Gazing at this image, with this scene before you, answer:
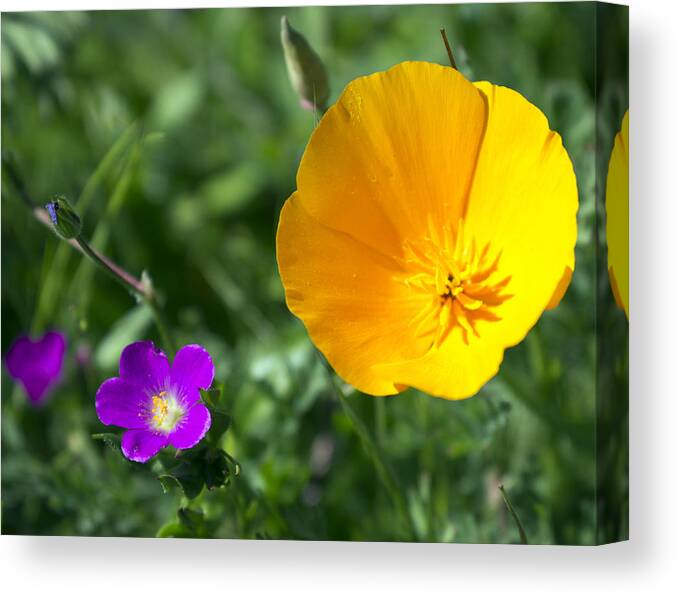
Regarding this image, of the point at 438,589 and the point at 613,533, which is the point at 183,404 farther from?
the point at 613,533

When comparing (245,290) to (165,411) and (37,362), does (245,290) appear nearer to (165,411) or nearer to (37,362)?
(37,362)

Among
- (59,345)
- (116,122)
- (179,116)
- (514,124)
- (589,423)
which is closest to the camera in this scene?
(514,124)

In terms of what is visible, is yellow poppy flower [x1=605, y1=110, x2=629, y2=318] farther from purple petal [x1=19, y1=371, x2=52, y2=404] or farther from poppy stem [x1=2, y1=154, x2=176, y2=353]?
purple petal [x1=19, y1=371, x2=52, y2=404]

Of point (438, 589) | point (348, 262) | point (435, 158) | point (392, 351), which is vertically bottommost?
point (438, 589)

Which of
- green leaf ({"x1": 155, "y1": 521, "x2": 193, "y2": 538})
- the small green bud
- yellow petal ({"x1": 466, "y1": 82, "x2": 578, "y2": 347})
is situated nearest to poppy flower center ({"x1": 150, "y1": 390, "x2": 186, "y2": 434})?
green leaf ({"x1": 155, "y1": 521, "x2": 193, "y2": 538})

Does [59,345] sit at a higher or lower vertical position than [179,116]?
lower

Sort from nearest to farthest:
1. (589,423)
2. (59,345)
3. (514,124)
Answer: (514,124) → (589,423) → (59,345)

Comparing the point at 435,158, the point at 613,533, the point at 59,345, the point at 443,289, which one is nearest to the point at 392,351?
the point at 443,289
